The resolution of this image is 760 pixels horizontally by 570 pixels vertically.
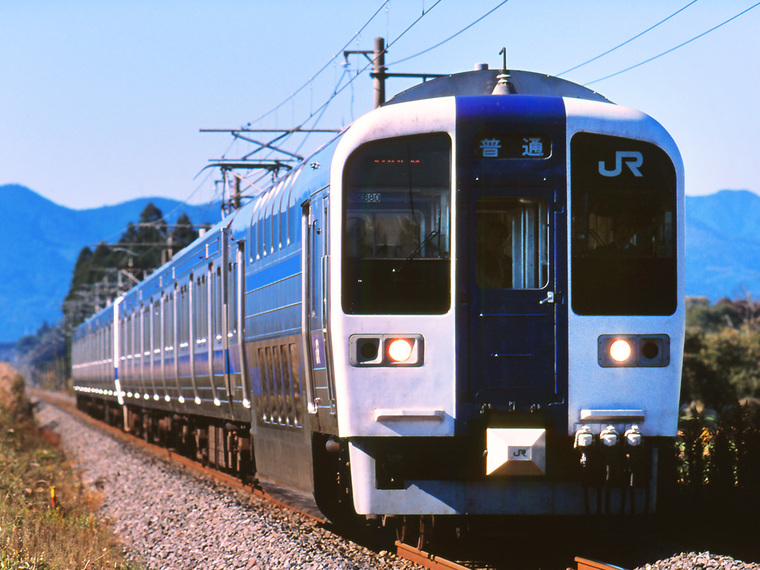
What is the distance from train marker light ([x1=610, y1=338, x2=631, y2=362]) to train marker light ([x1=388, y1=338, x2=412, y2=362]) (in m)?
1.36

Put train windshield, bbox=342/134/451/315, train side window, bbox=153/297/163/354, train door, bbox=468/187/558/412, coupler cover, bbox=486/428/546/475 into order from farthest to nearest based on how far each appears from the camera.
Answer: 1. train side window, bbox=153/297/163/354
2. train windshield, bbox=342/134/451/315
3. train door, bbox=468/187/558/412
4. coupler cover, bbox=486/428/546/475

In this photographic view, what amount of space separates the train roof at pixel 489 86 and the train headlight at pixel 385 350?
1.87 meters

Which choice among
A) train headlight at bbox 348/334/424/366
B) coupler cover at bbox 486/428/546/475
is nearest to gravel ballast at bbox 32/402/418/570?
coupler cover at bbox 486/428/546/475

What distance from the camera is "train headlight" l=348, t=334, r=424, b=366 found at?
26.1ft

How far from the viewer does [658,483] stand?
8.24 m

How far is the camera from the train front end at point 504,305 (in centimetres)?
793

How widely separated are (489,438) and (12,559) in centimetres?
360

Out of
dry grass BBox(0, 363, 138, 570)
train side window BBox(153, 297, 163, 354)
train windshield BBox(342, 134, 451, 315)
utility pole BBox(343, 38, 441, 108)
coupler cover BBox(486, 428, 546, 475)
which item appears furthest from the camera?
train side window BBox(153, 297, 163, 354)

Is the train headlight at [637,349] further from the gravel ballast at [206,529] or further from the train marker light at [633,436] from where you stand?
the gravel ballast at [206,529]

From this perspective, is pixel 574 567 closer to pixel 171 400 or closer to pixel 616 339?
pixel 616 339

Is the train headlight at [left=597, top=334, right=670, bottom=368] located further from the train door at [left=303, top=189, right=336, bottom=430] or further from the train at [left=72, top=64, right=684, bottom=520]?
the train door at [left=303, top=189, right=336, bottom=430]

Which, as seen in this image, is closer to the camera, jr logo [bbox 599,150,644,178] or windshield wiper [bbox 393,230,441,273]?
windshield wiper [bbox 393,230,441,273]

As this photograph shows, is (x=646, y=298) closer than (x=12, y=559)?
Yes

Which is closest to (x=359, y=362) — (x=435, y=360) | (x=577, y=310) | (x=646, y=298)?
(x=435, y=360)
